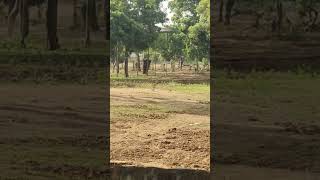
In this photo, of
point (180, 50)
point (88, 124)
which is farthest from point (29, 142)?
Answer: point (180, 50)

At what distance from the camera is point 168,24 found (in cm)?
3266

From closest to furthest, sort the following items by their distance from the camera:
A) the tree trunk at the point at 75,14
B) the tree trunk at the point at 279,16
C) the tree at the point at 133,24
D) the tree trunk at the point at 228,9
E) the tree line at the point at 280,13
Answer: the tree line at the point at 280,13 → the tree trunk at the point at 279,16 → the tree trunk at the point at 75,14 → the tree trunk at the point at 228,9 → the tree at the point at 133,24

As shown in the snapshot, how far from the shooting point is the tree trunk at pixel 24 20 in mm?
7941

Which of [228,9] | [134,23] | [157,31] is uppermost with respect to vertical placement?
[134,23]

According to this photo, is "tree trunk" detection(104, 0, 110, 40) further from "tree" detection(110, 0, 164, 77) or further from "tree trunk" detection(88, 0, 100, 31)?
"tree" detection(110, 0, 164, 77)

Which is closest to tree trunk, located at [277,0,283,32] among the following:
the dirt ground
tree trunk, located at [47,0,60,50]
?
the dirt ground

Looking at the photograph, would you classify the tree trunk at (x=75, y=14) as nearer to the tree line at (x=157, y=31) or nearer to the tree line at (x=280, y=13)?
the tree line at (x=280, y=13)

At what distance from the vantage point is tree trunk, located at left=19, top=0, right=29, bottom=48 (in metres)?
7.94

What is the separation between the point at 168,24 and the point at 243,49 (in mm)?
24900

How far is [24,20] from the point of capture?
315 inches

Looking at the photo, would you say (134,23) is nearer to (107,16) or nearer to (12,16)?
(107,16)

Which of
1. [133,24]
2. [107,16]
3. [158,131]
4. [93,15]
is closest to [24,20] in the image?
[93,15]

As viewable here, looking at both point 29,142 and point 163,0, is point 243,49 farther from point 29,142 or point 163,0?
point 163,0

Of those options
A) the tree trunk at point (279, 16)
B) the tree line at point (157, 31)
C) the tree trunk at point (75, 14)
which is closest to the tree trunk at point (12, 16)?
the tree trunk at point (75, 14)
